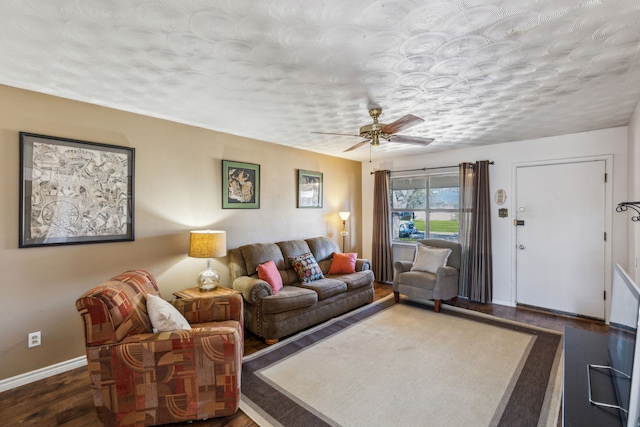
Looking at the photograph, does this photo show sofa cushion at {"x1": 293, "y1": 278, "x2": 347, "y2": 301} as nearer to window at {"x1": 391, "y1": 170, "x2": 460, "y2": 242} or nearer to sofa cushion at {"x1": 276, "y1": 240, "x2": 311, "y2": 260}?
sofa cushion at {"x1": 276, "y1": 240, "x2": 311, "y2": 260}

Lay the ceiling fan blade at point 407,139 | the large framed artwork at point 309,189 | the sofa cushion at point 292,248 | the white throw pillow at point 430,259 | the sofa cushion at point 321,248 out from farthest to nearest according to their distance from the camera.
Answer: the large framed artwork at point 309,189, the sofa cushion at point 321,248, the white throw pillow at point 430,259, the sofa cushion at point 292,248, the ceiling fan blade at point 407,139

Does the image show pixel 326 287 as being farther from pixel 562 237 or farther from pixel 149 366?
pixel 562 237

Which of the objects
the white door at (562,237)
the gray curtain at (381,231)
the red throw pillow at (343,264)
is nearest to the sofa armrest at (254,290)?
the red throw pillow at (343,264)

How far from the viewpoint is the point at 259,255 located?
3.79 m

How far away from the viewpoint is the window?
16.2 ft

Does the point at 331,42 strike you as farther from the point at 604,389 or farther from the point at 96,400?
the point at 96,400

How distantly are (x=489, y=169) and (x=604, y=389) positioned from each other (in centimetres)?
349

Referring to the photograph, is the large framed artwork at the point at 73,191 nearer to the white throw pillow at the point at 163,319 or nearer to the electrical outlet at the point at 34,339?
the electrical outlet at the point at 34,339

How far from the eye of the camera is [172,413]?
1.95 meters

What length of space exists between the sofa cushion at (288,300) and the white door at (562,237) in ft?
10.3

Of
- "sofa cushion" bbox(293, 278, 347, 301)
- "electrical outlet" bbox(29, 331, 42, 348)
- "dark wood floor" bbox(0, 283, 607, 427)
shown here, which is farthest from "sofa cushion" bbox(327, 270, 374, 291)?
"electrical outlet" bbox(29, 331, 42, 348)

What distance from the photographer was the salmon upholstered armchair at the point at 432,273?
407 cm

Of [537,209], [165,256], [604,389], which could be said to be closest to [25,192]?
[165,256]

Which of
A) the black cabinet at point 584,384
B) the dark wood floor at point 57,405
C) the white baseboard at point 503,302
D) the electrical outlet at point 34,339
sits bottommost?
the dark wood floor at point 57,405
